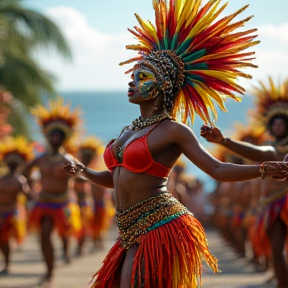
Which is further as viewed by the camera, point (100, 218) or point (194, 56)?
point (100, 218)

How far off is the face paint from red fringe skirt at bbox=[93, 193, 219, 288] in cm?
59

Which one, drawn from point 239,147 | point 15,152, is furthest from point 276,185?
point 15,152

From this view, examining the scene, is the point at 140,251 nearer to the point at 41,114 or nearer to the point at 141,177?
the point at 141,177

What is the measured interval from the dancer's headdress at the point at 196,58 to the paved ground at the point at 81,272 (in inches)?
160

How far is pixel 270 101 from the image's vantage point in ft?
24.0

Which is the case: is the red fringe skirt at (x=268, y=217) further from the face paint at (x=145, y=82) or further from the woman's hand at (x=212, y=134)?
the face paint at (x=145, y=82)

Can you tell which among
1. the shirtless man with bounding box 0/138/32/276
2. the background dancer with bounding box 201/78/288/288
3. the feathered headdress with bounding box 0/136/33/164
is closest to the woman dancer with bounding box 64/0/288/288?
the background dancer with bounding box 201/78/288/288

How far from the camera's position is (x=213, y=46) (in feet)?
14.9

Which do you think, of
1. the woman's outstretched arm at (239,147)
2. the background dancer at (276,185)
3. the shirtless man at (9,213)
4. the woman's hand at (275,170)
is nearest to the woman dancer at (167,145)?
the woman's hand at (275,170)

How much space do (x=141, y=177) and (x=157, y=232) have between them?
1.03 feet

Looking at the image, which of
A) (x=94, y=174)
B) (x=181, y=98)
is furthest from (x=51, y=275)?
(x=181, y=98)

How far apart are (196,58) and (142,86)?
1.25ft

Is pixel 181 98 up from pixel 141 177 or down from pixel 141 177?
up

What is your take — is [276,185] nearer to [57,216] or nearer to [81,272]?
[57,216]
